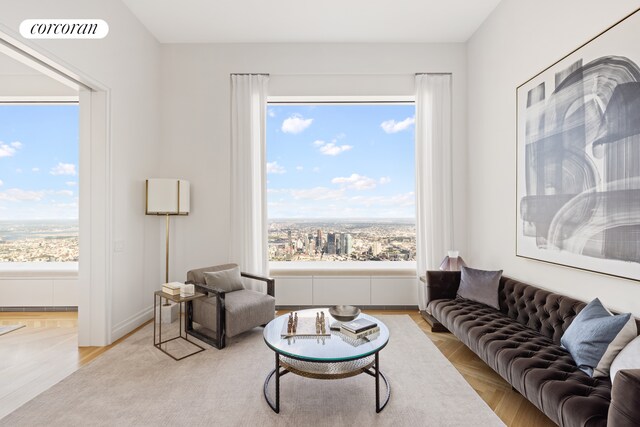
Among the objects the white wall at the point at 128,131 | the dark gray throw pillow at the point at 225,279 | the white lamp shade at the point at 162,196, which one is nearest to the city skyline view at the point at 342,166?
the dark gray throw pillow at the point at 225,279

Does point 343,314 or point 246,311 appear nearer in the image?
point 343,314

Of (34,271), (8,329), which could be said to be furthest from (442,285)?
(34,271)

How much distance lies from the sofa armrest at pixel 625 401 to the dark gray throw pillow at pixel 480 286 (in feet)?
5.89

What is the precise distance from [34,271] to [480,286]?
5.60 m

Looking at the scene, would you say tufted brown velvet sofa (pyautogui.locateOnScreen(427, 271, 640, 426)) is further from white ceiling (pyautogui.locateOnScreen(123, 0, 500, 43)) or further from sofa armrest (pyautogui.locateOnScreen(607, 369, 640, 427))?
white ceiling (pyautogui.locateOnScreen(123, 0, 500, 43))

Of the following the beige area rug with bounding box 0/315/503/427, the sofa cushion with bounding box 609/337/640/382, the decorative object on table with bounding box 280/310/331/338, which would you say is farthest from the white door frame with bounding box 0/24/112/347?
the sofa cushion with bounding box 609/337/640/382

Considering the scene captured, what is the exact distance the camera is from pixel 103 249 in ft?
10.3

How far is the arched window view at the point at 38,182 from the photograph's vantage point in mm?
4301

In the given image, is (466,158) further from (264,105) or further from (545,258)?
(264,105)

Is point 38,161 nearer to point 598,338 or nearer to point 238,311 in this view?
point 238,311

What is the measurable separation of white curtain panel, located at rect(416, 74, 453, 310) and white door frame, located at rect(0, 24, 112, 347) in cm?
374

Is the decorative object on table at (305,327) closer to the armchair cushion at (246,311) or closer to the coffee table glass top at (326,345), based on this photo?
the coffee table glass top at (326,345)

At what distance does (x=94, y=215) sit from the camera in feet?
10.2

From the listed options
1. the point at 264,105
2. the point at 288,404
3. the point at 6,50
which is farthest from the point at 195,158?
the point at 288,404
